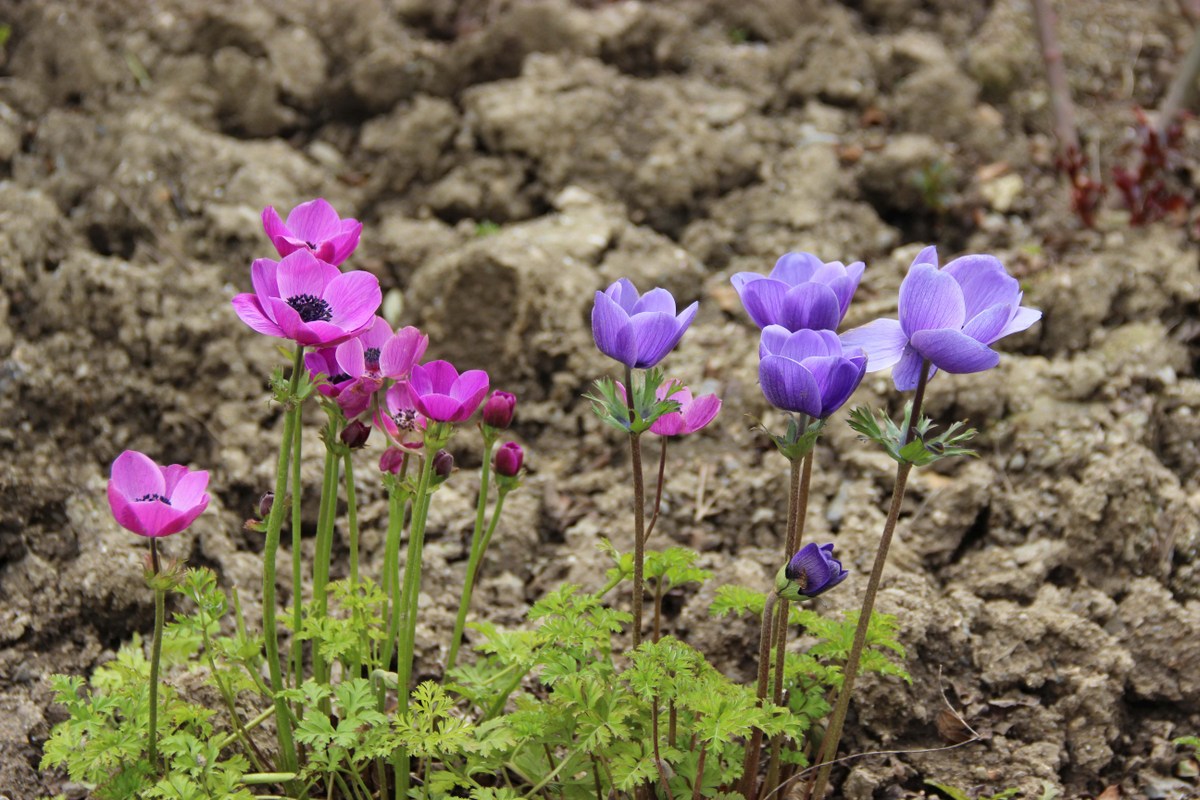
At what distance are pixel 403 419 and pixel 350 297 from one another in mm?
258

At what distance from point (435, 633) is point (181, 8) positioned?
3316 millimetres

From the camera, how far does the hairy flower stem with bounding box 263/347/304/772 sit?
1.86 metres

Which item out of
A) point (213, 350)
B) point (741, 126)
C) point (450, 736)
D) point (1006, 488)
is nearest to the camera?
point (450, 736)

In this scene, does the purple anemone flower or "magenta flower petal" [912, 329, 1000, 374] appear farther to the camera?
the purple anemone flower

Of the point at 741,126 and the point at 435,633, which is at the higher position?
the point at 741,126

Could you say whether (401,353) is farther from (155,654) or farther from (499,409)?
(155,654)

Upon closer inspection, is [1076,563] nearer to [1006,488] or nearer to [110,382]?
[1006,488]

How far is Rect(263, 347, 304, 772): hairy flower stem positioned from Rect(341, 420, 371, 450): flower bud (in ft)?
0.30

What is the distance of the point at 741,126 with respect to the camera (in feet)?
14.4

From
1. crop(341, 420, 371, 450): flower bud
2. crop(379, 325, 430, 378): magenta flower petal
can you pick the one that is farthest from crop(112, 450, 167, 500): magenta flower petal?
crop(379, 325, 430, 378): magenta flower petal

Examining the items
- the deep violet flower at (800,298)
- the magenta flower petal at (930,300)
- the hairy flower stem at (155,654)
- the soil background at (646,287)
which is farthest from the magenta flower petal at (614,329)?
the soil background at (646,287)

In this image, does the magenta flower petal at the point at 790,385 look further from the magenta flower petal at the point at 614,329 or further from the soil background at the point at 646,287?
the soil background at the point at 646,287

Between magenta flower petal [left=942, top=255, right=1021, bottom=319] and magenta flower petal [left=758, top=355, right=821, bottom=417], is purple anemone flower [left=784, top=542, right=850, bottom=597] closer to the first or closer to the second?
magenta flower petal [left=758, top=355, right=821, bottom=417]

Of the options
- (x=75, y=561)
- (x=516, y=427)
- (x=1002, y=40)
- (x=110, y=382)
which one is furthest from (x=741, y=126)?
(x=75, y=561)
